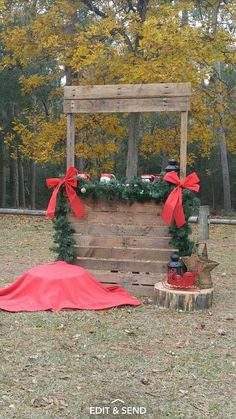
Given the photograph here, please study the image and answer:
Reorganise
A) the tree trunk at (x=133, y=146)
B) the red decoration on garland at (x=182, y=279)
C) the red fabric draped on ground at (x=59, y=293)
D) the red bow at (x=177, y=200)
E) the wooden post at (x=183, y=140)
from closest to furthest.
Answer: the red fabric draped on ground at (x=59, y=293)
the red decoration on garland at (x=182, y=279)
the red bow at (x=177, y=200)
the wooden post at (x=183, y=140)
the tree trunk at (x=133, y=146)

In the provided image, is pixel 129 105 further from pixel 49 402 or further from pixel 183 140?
pixel 49 402

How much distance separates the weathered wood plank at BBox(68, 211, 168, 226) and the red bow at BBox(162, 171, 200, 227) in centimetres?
30

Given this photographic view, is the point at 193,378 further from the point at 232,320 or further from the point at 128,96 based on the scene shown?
the point at 128,96

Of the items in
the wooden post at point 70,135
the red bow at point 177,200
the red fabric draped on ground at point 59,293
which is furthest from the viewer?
the wooden post at point 70,135

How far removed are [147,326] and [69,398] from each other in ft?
6.12

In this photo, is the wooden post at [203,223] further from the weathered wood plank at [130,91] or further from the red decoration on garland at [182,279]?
the red decoration on garland at [182,279]

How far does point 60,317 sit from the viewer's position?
5.54 metres

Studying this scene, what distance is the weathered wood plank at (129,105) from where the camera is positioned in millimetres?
6547

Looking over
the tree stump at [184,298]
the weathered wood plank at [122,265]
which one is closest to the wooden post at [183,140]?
the weathered wood plank at [122,265]

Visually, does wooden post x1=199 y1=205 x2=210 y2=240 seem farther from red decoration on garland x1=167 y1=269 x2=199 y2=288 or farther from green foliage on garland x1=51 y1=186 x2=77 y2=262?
red decoration on garland x1=167 y1=269 x2=199 y2=288

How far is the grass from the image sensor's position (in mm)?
3551

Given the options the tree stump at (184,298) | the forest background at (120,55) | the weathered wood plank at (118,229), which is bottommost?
the tree stump at (184,298)

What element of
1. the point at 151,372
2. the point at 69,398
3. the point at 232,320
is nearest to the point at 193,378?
the point at 151,372

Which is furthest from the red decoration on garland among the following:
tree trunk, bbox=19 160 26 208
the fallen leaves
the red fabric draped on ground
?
tree trunk, bbox=19 160 26 208
